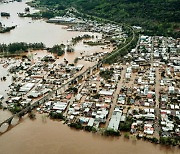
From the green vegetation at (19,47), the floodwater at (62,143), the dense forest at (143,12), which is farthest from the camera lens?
the dense forest at (143,12)

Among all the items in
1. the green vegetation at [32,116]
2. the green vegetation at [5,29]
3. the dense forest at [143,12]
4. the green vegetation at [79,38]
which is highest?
the dense forest at [143,12]

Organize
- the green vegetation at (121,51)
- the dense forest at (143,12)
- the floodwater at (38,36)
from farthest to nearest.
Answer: the dense forest at (143,12) < the floodwater at (38,36) < the green vegetation at (121,51)

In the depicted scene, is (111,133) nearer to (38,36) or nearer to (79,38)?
(79,38)

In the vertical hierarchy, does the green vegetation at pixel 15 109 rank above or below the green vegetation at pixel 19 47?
below

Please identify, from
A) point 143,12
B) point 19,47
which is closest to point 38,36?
point 19,47

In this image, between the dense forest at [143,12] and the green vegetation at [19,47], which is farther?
the dense forest at [143,12]

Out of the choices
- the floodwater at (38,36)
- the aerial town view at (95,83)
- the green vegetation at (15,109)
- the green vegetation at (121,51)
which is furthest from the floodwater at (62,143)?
the green vegetation at (121,51)

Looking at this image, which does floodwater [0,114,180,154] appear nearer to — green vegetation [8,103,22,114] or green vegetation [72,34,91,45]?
green vegetation [8,103,22,114]

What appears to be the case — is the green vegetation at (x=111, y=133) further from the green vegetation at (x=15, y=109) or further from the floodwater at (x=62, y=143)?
the green vegetation at (x=15, y=109)
